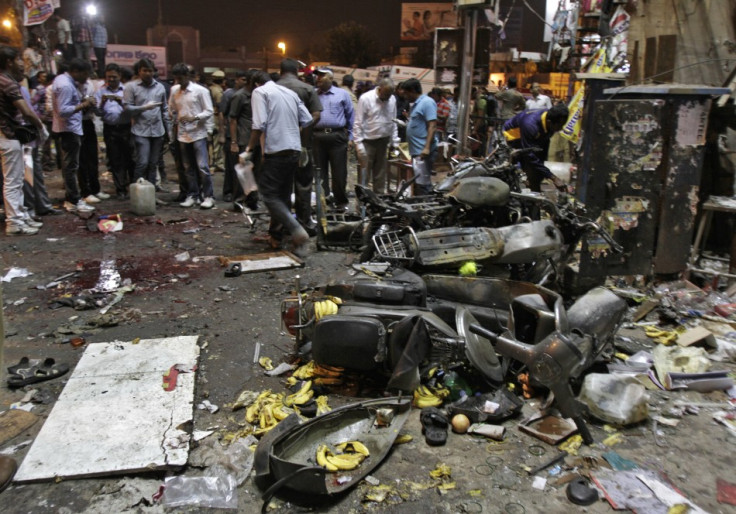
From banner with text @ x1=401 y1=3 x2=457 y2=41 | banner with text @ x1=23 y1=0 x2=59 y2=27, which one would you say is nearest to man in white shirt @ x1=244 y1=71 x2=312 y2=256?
banner with text @ x1=23 y1=0 x2=59 y2=27

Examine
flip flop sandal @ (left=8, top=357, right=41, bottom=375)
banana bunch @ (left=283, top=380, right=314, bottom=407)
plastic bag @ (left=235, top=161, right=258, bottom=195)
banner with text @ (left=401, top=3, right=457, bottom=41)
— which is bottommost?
banana bunch @ (left=283, top=380, right=314, bottom=407)

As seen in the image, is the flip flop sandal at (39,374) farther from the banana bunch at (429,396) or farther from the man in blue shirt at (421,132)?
the man in blue shirt at (421,132)

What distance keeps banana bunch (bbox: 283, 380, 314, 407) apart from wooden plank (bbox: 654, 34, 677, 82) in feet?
22.6

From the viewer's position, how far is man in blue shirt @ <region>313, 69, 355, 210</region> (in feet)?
25.4

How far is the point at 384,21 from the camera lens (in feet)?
160

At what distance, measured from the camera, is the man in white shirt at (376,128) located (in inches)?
317

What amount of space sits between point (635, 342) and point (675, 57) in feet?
16.7

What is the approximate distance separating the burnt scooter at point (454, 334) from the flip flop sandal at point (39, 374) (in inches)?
68.0

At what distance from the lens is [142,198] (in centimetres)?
809

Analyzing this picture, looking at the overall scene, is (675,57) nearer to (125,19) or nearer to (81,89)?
(81,89)

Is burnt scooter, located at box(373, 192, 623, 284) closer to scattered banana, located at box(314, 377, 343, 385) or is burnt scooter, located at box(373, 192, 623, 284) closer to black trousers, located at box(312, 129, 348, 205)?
scattered banana, located at box(314, 377, 343, 385)

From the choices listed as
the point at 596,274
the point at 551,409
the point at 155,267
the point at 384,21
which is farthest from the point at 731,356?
the point at 384,21

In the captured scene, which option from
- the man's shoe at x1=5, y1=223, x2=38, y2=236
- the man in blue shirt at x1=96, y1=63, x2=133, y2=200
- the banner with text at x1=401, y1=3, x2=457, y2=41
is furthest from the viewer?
the banner with text at x1=401, y1=3, x2=457, y2=41

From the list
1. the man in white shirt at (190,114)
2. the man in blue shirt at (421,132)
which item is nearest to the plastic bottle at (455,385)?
the man in blue shirt at (421,132)
